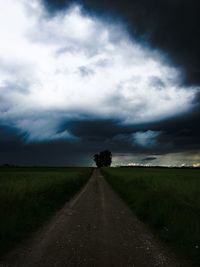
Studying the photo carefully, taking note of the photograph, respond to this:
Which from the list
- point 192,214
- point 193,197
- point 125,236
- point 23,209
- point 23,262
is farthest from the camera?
point 193,197

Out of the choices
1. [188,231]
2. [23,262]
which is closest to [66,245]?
[23,262]

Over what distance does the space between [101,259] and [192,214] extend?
716 centimetres

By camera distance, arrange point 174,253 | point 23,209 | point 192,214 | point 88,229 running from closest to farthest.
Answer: point 174,253 → point 88,229 → point 192,214 → point 23,209

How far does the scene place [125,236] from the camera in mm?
10891

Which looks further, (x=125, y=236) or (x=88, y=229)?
(x=88, y=229)

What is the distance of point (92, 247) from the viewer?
9242 mm

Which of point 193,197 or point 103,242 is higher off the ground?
point 193,197

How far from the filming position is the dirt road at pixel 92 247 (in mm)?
7797

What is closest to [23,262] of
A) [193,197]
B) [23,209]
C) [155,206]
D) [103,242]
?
[103,242]

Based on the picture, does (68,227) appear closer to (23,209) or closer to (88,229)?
(88,229)

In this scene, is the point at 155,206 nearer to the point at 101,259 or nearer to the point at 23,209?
the point at 23,209

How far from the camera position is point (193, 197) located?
1966 centimetres

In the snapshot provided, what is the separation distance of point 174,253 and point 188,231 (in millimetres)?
2343

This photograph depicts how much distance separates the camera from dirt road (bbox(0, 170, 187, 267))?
780 cm
